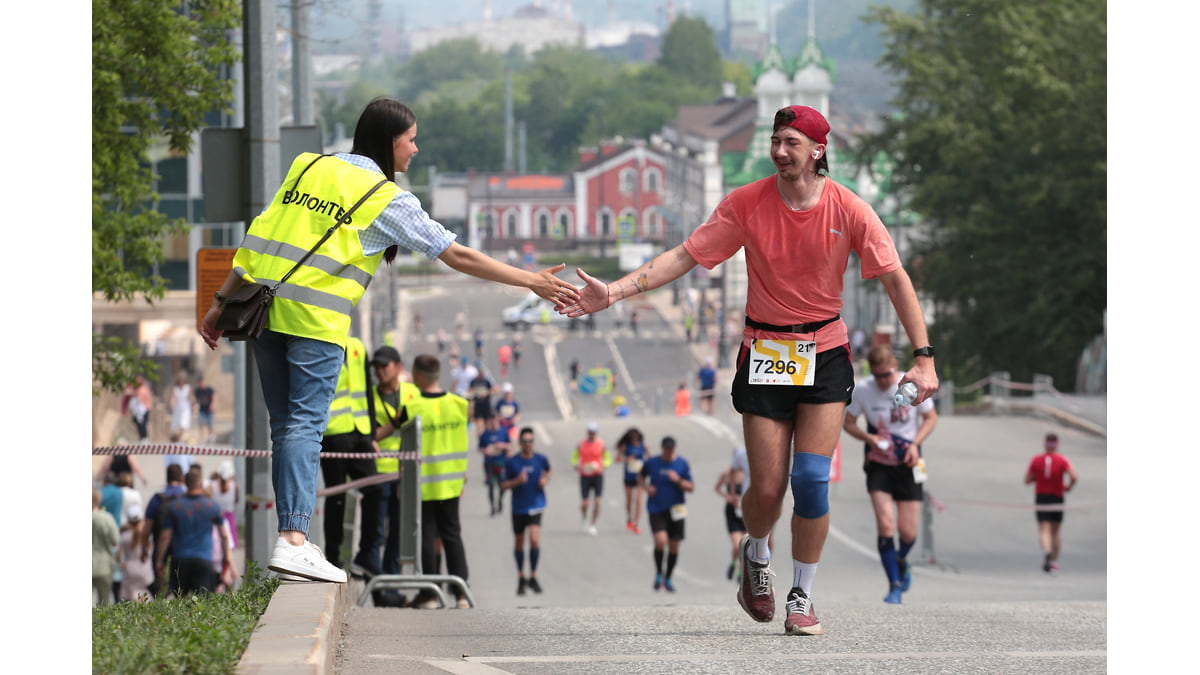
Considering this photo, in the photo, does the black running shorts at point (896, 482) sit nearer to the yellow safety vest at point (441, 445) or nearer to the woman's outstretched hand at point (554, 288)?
the yellow safety vest at point (441, 445)

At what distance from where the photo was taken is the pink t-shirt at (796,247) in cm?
658

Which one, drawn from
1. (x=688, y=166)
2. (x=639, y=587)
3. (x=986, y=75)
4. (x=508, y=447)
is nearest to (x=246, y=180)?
(x=639, y=587)

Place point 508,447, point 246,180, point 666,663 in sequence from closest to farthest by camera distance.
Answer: point 666,663 → point 246,180 → point 508,447

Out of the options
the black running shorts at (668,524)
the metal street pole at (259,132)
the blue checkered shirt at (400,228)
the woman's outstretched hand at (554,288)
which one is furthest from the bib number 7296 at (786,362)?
the black running shorts at (668,524)

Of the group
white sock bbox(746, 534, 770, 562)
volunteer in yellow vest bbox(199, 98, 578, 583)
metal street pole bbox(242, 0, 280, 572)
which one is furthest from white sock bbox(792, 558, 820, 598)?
metal street pole bbox(242, 0, 280, 572)

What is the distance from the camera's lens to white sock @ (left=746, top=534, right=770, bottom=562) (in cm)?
705

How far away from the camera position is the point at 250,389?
29.9ft

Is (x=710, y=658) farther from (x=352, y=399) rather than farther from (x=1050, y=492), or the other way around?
(x=1050, y=492)

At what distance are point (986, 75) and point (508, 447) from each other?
2855 centimetres

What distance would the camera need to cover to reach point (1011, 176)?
4412cm

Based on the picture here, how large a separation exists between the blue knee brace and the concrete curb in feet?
5.89

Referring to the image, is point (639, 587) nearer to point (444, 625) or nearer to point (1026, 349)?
point (444, 625)

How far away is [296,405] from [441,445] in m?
5.89

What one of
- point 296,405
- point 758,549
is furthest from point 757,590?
point 296,405
